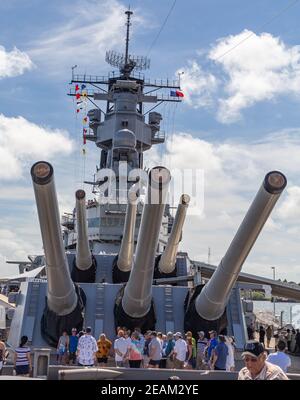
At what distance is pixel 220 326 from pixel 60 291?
2133 millimetres

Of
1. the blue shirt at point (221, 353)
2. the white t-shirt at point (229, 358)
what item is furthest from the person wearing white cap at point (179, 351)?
the white t-shirt at point (229, 358)

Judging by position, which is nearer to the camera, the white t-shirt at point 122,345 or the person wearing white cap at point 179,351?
the white t-shirt at point 122,345

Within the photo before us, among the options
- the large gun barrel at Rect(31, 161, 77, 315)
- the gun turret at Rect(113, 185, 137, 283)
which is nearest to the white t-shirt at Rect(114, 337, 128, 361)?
the large gun barrel at Rect(31, 161, 77, 315)

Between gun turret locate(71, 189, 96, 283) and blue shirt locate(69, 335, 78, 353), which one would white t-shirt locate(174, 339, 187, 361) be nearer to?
blue shirt locate(69, 335, 78, 353)

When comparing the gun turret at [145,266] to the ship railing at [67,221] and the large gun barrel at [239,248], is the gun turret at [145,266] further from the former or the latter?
the ship railing at [67,221]

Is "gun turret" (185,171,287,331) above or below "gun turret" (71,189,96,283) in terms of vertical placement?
below

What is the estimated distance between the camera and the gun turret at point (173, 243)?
10.5 meters

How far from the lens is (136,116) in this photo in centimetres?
1948

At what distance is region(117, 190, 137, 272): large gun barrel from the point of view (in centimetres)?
938

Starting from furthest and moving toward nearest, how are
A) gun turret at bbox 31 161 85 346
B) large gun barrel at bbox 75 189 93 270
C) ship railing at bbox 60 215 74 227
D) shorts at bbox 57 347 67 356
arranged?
ship railing at bbox 60 215 74 227, large gun barrel at bbox 75 189 93 270, shorts at bbox 57 347 67 356, gun turret at bbox 31 161 85 346

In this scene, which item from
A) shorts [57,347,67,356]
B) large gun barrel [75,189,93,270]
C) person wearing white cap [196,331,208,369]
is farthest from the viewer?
large gun barrel [75,189,93,270]

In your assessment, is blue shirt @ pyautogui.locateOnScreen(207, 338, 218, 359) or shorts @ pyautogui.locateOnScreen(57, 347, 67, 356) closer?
blue shirt @ pyautogui.locateOnScreen(207, 338, 218, 359)

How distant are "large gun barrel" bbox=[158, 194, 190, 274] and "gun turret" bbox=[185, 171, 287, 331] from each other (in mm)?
2631
